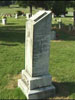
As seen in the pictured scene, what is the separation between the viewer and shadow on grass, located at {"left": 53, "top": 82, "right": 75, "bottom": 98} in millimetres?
6473

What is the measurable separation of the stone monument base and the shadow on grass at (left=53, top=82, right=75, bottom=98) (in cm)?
30

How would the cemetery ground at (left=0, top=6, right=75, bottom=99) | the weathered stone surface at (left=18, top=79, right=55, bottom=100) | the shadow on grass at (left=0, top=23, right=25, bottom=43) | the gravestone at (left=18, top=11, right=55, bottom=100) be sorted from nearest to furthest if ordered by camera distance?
the gravestone at (left=18, top=11, right=55, bottom=100), the weathered stone surface at (left=18, top=79, right=55, bottom=100), the cemetery ground at (left=0, top=6, right=75, bottom=99), the shadow on grass at (left=0, top=23, right=25, bottom=43)

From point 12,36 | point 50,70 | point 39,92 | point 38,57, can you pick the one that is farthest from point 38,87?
point 12,36

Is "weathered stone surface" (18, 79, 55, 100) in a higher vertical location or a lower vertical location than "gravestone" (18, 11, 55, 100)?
lower

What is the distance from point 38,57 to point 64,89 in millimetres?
1530

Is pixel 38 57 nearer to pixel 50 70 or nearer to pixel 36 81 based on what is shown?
pixel 36 81

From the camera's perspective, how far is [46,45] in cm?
617

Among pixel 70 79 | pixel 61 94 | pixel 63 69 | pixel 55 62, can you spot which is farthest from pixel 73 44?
pixel 61 94

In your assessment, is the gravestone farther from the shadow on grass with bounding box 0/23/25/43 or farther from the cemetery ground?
the shadow on grass with bounding box 0/23/25/43

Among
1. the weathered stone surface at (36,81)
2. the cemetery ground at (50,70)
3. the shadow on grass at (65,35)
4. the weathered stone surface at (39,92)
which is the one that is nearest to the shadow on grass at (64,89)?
the cemetery ground at (50,70)

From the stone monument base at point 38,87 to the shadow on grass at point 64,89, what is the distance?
0.30 m

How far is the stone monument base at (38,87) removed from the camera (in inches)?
242

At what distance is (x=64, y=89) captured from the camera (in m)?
6.77

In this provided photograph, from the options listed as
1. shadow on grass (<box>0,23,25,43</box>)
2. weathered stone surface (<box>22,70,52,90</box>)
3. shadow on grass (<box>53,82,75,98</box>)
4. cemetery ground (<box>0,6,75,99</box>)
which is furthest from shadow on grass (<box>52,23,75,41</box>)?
weathered stone surface (<box>22,70,52,90</box>)
